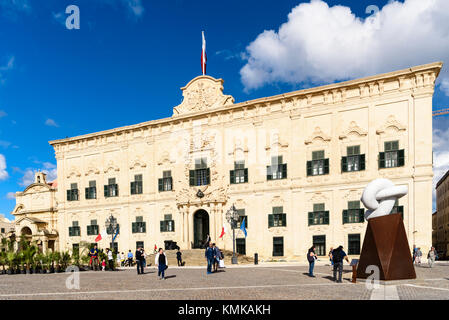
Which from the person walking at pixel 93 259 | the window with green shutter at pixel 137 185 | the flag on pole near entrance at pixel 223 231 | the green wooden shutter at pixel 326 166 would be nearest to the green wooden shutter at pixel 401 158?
the green wooden shutter at pixel 326 166

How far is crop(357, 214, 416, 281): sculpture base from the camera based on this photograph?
43.9 feet

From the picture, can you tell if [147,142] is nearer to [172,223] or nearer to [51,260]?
[172,223]

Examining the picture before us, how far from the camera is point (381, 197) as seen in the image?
571 inches

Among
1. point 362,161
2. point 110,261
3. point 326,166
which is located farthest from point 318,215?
point 110,261

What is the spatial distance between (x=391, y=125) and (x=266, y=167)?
10.4 m

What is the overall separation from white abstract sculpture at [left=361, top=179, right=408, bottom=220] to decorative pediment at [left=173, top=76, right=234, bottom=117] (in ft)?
68.6

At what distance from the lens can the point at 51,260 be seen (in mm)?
22875

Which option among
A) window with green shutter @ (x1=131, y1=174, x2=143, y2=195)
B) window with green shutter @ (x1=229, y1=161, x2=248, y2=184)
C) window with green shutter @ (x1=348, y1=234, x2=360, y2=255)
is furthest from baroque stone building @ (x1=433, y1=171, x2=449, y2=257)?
window with green shutter @ (x1=131, y1=174, x2=143, y2=195)

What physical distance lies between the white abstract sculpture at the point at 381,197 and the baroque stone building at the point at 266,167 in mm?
13721

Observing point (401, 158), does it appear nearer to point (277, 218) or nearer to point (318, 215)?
point (318, 215)

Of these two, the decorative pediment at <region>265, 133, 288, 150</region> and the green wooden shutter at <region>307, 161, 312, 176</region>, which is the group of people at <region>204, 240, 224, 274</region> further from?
the decorative pediment at <region>265, 133, 288, 150</region>

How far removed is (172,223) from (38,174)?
20.3 m

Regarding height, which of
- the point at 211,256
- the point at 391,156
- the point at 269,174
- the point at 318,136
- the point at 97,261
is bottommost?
the point at 97,261
